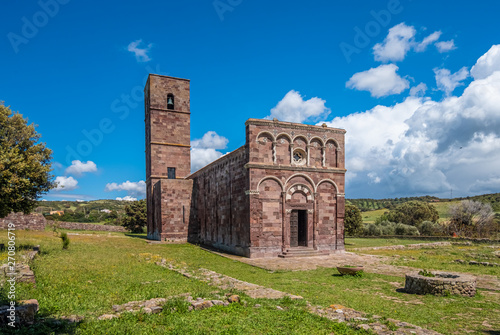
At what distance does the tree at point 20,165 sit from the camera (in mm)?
15996

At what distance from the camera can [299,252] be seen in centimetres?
2147

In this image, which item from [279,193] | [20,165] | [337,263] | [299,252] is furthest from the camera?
[279,193]

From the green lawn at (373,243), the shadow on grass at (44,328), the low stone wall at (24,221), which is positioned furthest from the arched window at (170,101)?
the shadow on grass at (44,328)

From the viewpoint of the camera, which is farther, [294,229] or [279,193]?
[294,229]

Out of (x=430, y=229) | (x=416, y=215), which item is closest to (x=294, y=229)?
(x=430, y=229)

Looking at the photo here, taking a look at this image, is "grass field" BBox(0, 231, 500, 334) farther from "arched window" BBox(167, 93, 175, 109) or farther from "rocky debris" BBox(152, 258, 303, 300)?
"arched window" BBox(167, 93, 175, 109)

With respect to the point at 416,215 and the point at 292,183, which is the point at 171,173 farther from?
the point at 416,215

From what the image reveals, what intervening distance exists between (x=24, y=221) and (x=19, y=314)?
3434 cm

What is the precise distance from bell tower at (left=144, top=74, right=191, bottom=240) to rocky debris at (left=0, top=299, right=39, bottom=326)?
88.8ft

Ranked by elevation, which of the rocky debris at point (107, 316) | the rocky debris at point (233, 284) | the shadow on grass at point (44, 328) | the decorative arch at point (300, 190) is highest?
the decorative arch at point (300, 190)

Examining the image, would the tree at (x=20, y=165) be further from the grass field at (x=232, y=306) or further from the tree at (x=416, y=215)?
the tree at (x=416, y=215)

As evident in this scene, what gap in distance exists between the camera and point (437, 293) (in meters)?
10.9

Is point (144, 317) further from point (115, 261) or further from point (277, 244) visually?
point (277, 244)

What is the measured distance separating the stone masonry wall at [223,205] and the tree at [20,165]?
1112 cm
